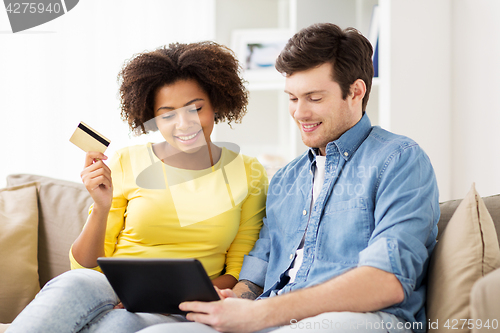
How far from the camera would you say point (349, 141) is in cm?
103

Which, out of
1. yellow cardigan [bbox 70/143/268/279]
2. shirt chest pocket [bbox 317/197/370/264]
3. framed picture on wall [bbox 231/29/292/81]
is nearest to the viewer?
shirt chest pocket [bbox 317/197/370/264]

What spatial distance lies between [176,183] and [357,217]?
1.64 ft

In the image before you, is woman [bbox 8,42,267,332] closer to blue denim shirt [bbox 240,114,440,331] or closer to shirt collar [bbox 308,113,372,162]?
blue denim shirt [bbox 240,114,440,331]

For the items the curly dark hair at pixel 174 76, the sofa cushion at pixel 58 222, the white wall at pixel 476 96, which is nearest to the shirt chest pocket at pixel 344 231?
the curly dark hair at pixel 174 76

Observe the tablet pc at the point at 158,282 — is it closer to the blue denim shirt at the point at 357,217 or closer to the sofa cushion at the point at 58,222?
the blue denim shirt at the point at 357,217

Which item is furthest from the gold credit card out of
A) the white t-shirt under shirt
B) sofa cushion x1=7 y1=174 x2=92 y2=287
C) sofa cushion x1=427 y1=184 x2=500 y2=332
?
sofa cushion x1=427 y1=184 x2=500 y2=332

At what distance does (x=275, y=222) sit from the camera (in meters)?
1.13

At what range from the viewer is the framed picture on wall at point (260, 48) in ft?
6.58

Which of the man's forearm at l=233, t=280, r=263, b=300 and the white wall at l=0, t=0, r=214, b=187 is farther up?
the white wall at l=0, t=0, r=214, b=187

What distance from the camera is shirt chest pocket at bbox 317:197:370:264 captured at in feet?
2.98

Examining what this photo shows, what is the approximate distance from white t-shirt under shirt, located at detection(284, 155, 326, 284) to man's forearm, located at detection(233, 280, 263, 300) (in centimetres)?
12

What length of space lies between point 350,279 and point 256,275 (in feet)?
1.22

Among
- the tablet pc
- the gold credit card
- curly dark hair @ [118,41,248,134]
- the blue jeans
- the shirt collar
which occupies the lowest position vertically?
the blue jeans

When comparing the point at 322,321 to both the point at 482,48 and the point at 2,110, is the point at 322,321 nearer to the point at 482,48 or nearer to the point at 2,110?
the point at 482,48
